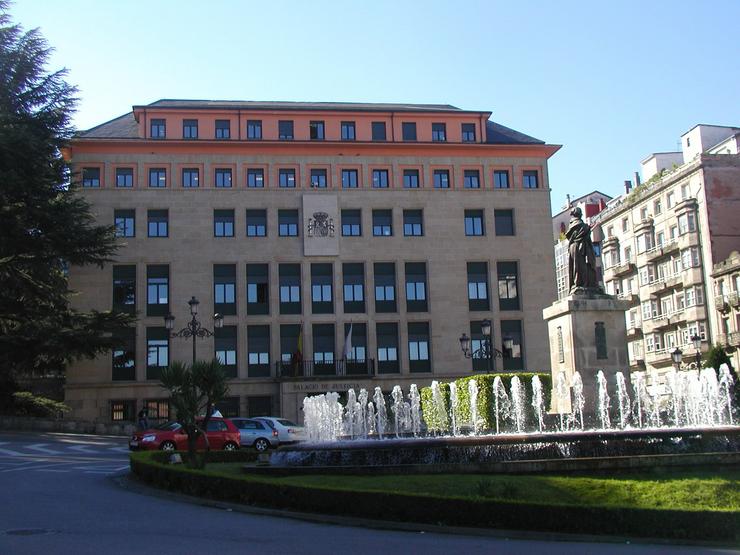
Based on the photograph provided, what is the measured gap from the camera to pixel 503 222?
56188 millimetres

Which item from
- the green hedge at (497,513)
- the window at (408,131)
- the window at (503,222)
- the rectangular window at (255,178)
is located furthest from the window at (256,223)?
the green hedge at (497,513)

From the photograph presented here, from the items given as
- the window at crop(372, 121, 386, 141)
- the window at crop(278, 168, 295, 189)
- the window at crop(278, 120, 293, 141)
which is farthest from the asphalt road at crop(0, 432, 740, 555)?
the window at crop(372, 121, 386, 141)

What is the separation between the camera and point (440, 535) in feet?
39.5

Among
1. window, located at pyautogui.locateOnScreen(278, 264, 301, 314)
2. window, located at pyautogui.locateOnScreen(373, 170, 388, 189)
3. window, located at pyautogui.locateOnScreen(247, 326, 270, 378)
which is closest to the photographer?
window, located at pyautogui.locateOnScreen(247, 326, 270, 378)

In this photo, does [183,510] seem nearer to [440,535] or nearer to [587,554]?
[440,535]

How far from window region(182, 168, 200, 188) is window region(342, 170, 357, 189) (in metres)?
9.07

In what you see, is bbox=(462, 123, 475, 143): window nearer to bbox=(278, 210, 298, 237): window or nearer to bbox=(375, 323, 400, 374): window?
bbox=(278, 210, 298, 237): window

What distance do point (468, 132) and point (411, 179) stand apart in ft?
17.0

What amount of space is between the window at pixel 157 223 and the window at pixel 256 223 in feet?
16.3

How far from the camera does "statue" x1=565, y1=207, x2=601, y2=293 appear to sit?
2064 centimetres

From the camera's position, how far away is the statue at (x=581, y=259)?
20641 millimetres

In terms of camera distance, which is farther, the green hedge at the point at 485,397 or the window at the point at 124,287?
the window at the point at 124,287

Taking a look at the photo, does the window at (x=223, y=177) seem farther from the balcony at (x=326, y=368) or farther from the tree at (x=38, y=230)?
the balcony at (x=326, y=368)

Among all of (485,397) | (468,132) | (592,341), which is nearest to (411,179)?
(468,132)
